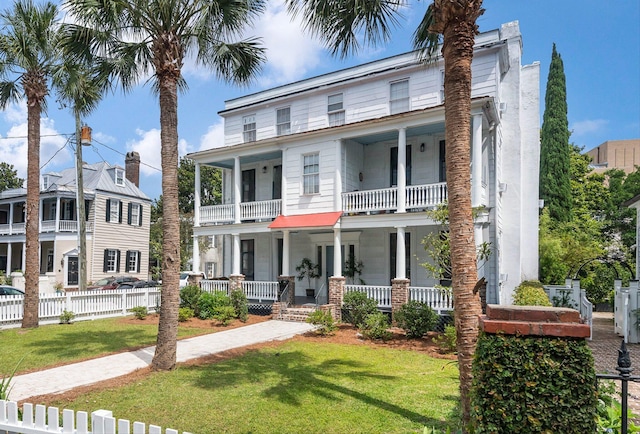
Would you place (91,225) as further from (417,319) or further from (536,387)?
(536,387)

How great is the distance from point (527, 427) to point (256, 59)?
1138cm

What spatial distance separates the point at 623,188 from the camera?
112 ft

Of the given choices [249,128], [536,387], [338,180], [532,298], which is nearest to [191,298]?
[338,180]

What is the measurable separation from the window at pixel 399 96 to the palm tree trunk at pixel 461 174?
1358 cm

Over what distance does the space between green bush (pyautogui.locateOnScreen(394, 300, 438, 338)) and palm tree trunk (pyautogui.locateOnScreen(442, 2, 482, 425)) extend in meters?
8.30

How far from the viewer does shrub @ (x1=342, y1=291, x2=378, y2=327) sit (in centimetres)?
1527

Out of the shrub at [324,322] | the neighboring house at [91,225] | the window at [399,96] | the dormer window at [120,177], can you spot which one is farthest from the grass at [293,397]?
the dormer window at [120,177]

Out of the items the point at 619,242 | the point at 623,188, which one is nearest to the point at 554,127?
the point at 623,188

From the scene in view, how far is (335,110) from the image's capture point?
20.7m

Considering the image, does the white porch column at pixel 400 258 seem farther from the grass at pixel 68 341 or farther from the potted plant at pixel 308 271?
the grass at pixel 68 341

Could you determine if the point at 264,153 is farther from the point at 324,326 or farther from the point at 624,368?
the point at 624,368

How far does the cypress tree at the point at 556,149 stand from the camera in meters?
30.6

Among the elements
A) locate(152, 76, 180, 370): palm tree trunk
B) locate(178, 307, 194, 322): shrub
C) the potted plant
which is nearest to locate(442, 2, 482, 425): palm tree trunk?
locate(152, 76, 180, 370): palm tree trunk

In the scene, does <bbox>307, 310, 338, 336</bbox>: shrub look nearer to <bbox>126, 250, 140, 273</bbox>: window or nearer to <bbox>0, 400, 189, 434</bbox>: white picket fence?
<bbox>0, 400, 189, 434</bbox>: white picket fence
